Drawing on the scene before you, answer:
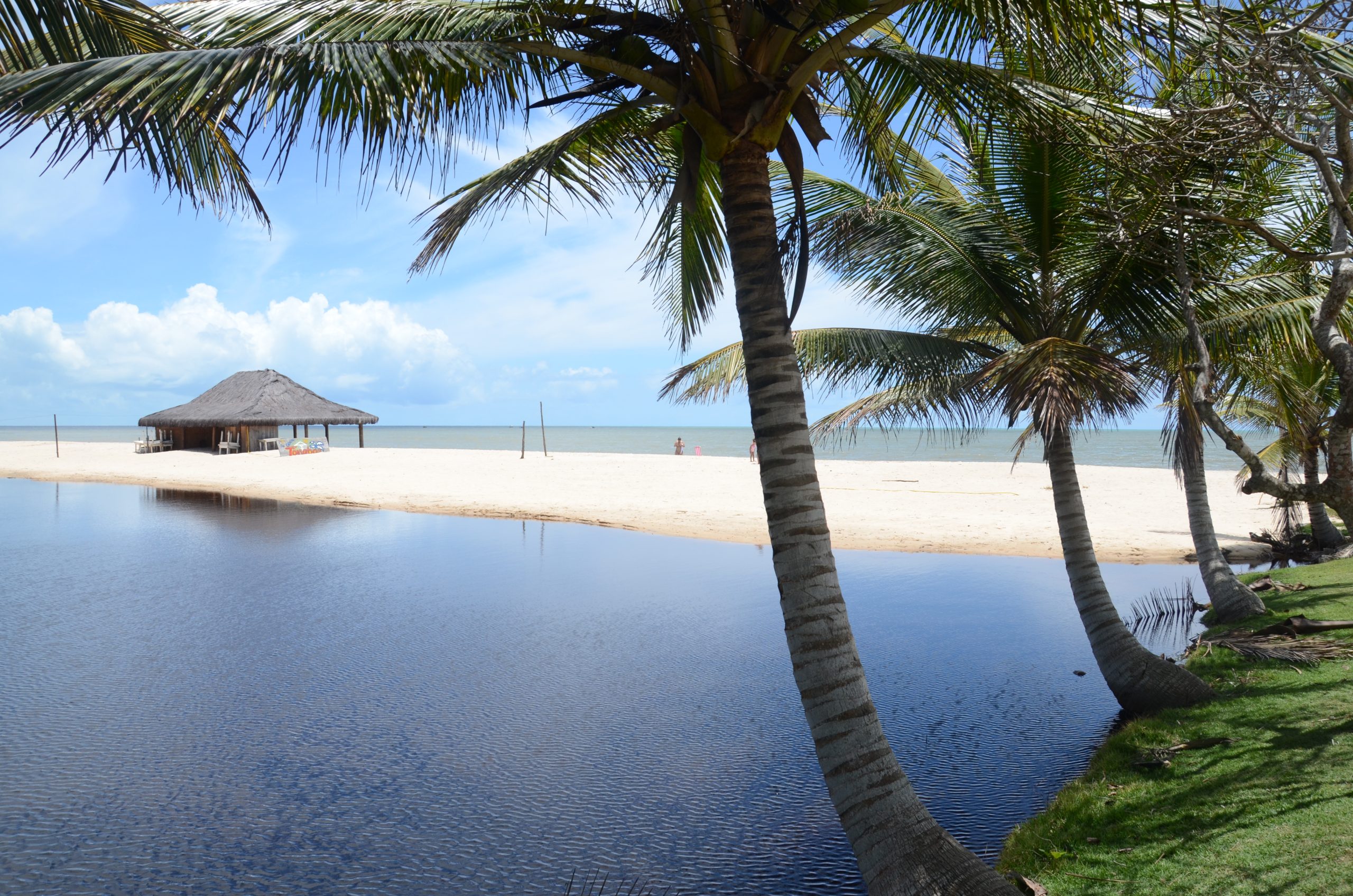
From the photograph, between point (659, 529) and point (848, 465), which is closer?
point (659, 529)

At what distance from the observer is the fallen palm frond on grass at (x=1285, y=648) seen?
7094 millimetres

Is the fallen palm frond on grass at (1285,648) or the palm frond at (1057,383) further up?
the palm frond at (1057,383)

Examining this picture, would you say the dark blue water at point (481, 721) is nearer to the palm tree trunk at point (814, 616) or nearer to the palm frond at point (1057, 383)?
the palm tree trunk at point (814, 616)

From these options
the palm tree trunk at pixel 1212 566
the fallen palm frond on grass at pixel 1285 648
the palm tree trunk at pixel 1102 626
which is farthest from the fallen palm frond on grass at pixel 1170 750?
the palm tree trunk at pixel 1212 566

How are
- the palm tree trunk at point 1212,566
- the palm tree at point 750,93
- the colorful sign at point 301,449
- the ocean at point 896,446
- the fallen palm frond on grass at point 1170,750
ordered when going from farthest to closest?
1. the ocean at point 896,446
2. the colorful sign at point 301,449
3. the palm tree trunk at point 1212,566
4. the fallen palm frond on grass at point 1170,750
5. the palm tree at point 750,93

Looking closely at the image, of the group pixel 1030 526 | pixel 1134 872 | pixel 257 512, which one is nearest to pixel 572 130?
pixel 1134 872

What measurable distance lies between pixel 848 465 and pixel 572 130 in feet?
108

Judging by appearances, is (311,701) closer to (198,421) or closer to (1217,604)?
(1217,604)

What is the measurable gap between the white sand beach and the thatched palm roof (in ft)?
5.94

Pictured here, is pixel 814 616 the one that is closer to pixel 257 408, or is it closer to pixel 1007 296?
pixel 1007 296

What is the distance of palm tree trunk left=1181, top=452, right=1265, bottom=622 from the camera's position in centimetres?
919

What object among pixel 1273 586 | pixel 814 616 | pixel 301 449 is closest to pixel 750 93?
pixel 814 616

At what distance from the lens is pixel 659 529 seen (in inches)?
793

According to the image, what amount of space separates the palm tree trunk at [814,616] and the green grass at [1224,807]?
1.21m
